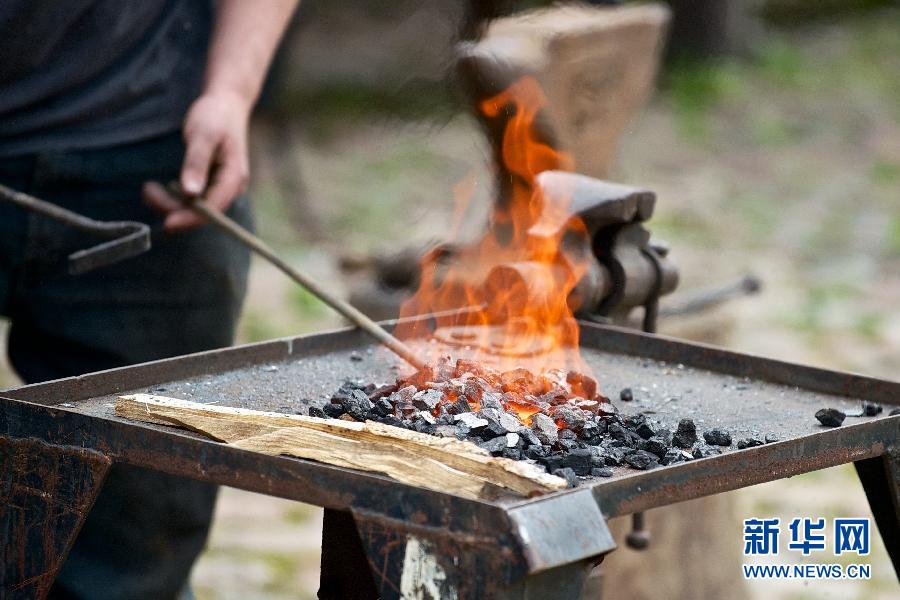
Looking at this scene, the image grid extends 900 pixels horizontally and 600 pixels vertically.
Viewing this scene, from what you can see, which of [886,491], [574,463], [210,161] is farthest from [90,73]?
[886,491]

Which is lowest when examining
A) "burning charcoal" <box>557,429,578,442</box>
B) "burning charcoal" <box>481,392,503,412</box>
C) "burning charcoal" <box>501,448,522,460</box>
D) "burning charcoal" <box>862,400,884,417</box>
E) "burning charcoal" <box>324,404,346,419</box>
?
"burning charcoal" <box>501,448,522,460</box>

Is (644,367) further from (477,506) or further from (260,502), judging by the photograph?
(260,502)

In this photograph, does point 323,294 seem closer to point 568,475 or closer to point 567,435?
point 567,435

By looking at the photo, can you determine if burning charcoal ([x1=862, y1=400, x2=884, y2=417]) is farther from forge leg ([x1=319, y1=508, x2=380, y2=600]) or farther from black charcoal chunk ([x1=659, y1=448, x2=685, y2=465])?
forge leg ([x1=319, y1=508, x2=380, y2=600])

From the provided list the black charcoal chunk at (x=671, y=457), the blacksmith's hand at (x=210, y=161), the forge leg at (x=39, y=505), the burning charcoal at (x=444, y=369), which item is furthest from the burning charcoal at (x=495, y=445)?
the blacksmith's hand at (x=210, y=161)

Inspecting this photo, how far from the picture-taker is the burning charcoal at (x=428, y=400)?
74.6 inches

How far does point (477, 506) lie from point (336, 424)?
0.28 metres

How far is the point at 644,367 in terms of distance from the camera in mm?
2352

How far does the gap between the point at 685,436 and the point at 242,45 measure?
Answer: 1.42 m

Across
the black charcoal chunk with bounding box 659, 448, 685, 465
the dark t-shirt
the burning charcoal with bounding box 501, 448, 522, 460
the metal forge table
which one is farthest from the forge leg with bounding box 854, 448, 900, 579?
the dark t-shirt

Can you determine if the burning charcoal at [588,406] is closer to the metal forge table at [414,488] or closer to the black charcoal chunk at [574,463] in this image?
the metal forge table at [414,488]

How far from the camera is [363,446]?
5.38 ft

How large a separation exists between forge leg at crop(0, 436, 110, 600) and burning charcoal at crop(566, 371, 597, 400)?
0.72 metres

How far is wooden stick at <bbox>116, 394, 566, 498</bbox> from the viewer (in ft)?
5.11
